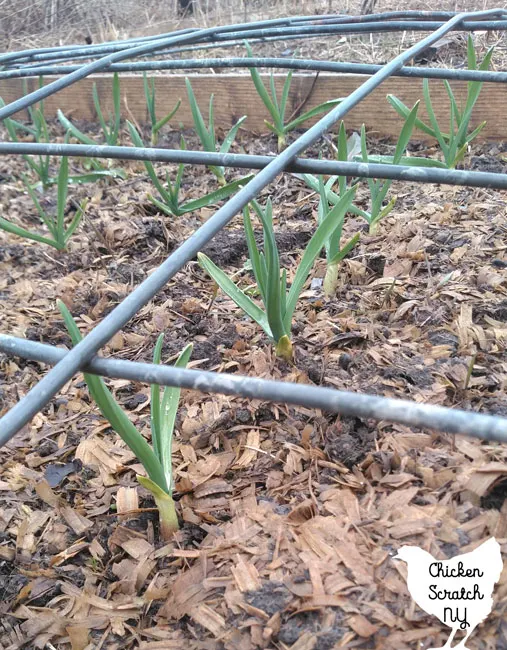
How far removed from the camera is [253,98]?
2480 millimetres

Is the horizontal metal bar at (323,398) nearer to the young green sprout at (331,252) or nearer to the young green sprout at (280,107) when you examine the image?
the young green sprout at (331,252)

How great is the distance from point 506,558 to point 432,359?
0.46 meters

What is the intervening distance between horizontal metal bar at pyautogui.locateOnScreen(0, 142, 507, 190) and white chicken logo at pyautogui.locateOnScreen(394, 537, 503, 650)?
1.60 feet

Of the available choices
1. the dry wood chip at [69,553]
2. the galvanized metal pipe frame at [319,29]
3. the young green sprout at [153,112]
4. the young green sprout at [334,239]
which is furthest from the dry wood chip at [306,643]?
the young green sprout at [153,112]

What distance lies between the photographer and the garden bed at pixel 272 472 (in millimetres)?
714

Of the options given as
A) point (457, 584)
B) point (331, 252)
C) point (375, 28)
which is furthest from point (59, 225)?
point (457, 584)

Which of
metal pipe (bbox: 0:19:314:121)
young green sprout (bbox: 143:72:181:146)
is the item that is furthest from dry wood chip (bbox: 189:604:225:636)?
young green sprout (bbox: 143:72:181:146)

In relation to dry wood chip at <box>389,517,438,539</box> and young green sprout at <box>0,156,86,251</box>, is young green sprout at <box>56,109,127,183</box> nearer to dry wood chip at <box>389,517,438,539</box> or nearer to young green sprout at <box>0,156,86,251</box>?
young green sprout at <box>0,156,86,251</box>

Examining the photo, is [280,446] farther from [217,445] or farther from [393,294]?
[393,294]

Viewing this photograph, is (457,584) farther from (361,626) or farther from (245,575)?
(245,575)

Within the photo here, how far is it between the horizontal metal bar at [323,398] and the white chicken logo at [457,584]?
258 mm

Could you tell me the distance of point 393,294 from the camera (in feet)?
4.32

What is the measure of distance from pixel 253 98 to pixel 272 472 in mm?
1972

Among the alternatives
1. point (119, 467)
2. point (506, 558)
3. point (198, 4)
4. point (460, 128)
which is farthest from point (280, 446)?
point (198, 4)
